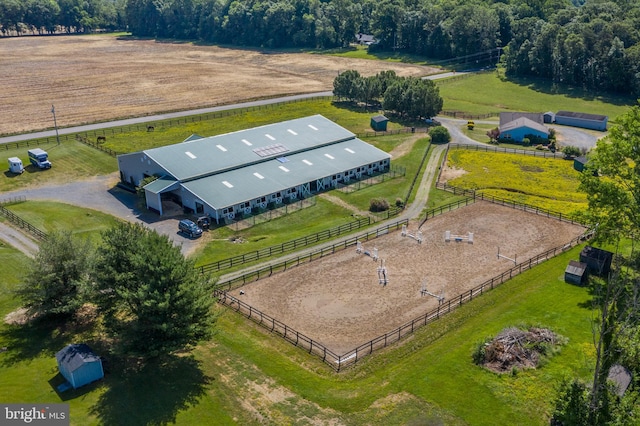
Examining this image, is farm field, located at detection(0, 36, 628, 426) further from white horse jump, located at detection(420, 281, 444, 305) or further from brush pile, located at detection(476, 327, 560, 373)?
white horse jump, located at detection(420, 281, 444, 305)

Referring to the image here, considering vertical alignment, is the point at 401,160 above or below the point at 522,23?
below

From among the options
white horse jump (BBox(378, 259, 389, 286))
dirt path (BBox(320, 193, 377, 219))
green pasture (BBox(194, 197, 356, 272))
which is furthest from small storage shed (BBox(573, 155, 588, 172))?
white horse jump (BBox(378, 259, 389, 286))

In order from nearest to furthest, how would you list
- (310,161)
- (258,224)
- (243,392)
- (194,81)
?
1. (243,392)
2. (258,224)
3. (310,161)
4. (194,81)

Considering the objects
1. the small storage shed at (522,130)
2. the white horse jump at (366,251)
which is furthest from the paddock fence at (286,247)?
the small storage shed at (522,130)

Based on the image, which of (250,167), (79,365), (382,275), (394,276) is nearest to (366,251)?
(382,275)

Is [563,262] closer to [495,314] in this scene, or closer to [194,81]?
[495,314]

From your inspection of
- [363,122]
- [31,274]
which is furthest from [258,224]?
[363,122]
